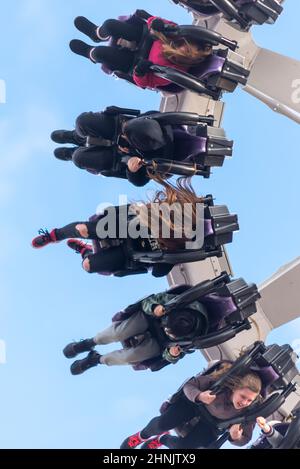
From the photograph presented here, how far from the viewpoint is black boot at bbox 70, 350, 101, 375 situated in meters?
7.18

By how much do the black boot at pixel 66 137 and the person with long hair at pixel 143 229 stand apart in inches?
37.1

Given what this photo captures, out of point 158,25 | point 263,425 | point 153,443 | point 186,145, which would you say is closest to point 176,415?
point 153,443

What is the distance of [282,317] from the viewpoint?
8039 mm

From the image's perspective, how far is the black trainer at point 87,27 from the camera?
701 centimetres

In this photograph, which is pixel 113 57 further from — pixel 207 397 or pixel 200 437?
pixel 200 437

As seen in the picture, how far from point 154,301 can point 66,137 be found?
200cm

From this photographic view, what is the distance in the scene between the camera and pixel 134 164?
6254 mm

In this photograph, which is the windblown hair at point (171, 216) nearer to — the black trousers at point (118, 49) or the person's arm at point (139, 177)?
the person's arm at point (139, 177)

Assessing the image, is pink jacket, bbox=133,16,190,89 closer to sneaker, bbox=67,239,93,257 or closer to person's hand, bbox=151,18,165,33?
person's hand, bbox=151,18,165,33

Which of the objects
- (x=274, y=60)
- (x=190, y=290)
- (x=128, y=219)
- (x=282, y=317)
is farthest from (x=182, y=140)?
(x=282, y=317)

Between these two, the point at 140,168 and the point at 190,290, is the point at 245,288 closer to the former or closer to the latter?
the point at 190,290

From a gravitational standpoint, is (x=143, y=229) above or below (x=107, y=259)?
above
